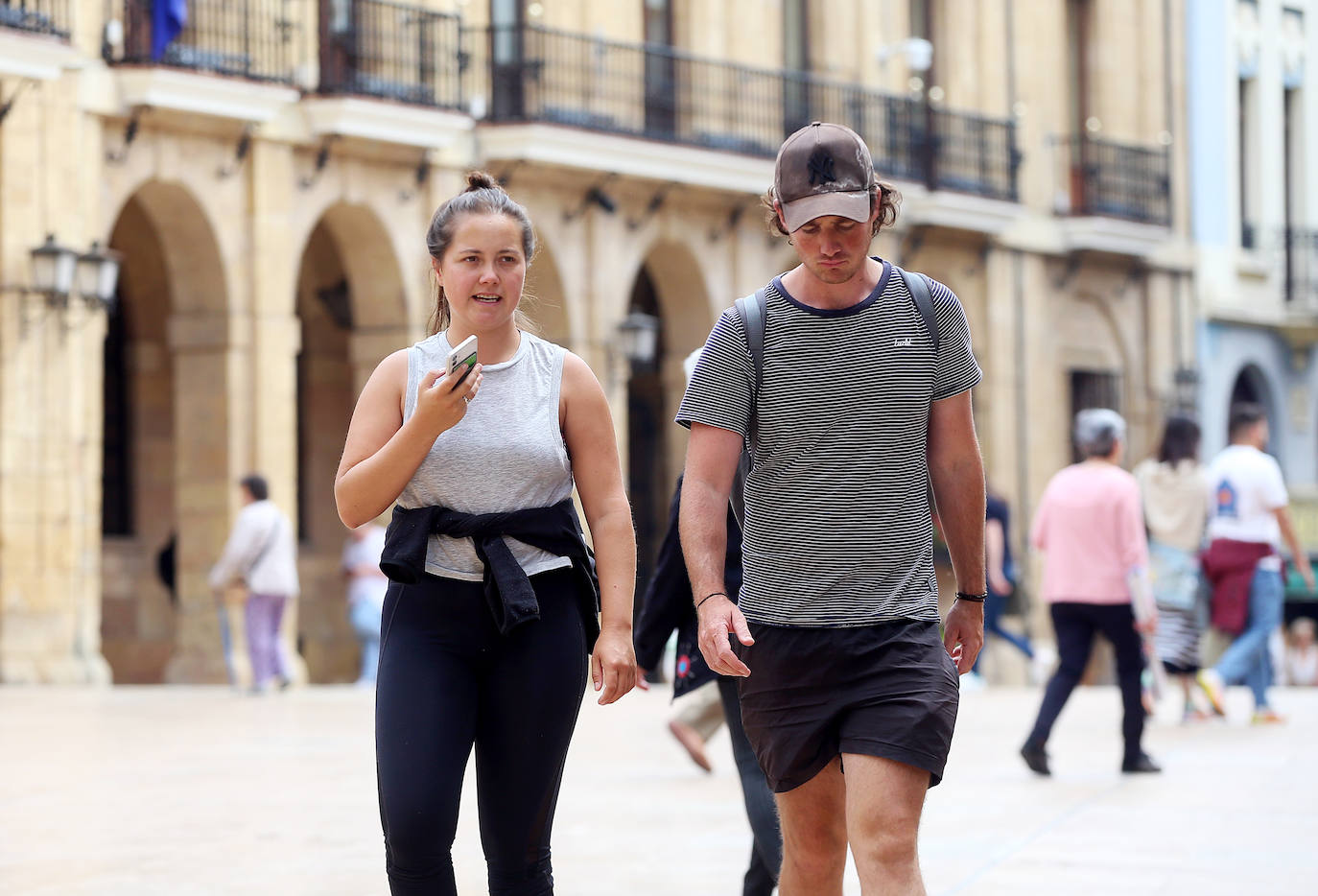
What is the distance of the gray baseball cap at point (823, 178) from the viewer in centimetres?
476

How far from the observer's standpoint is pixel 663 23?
85.9ft

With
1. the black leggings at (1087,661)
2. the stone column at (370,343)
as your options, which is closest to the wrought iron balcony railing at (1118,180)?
the stone column at (370,343)

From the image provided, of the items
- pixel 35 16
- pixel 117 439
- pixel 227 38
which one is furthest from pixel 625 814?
pixel 117 439

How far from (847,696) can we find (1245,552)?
9.57m

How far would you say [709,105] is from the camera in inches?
1016

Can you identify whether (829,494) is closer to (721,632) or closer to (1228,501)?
(721,632)

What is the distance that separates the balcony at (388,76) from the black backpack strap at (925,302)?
668 inches

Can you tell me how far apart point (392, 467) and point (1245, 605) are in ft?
33.2

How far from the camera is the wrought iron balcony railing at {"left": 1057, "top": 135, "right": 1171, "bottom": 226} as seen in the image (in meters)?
31.1

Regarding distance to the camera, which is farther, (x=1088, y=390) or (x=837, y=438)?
(x=1088, y=390)

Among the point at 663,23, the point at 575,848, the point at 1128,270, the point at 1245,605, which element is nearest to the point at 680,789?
the point at 575,848

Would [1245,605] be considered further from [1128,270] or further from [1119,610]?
[1128,270]

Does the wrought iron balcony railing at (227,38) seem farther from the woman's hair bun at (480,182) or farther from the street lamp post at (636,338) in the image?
the woman's hair bun at (480,182)

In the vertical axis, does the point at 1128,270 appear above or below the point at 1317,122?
below
